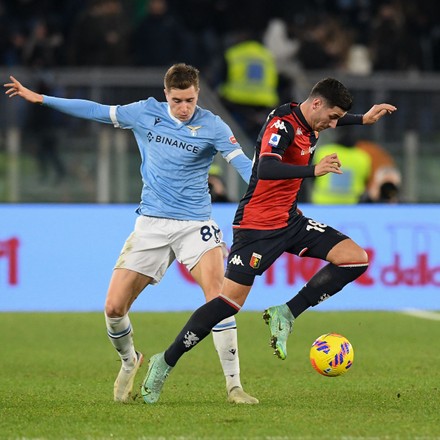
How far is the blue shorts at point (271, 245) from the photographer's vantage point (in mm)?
7738

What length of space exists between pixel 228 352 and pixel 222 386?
2.71 ft

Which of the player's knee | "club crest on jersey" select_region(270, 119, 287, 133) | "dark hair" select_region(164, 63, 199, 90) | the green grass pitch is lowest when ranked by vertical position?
the green grass pitch

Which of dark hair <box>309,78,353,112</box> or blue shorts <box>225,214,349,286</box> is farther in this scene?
blue shorts <box>225,214,349,286</box>

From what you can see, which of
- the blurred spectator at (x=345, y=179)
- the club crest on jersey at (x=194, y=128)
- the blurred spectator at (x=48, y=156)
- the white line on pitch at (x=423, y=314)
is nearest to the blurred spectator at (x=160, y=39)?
the blurred spectator at (x=48, y=156)

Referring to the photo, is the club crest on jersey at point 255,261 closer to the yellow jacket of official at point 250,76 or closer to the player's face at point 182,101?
the player's face at point 182,101

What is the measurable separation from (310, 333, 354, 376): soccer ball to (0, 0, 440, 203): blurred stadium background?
7.79m

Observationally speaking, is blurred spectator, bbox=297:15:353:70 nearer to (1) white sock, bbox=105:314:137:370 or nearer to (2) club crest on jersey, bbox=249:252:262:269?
(1) white sock, bbox=105:314:137:370

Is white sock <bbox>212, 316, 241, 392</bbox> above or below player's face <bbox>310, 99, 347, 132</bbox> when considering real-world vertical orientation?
below

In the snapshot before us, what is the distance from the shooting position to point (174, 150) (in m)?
8.13

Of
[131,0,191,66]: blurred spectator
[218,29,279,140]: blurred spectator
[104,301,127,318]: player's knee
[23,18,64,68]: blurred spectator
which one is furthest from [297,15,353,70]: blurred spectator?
[104,301,127,318]: player's knee

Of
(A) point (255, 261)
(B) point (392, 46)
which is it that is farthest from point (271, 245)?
(B) point (392, 46)

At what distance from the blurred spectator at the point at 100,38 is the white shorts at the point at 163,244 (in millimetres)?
9588

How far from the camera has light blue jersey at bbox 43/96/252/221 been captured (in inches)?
319

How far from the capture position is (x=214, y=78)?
17375 mm
